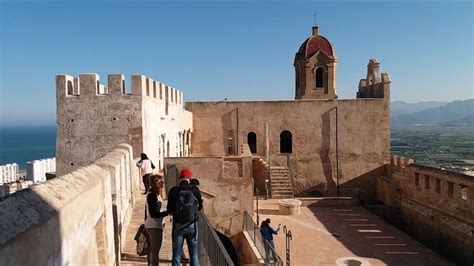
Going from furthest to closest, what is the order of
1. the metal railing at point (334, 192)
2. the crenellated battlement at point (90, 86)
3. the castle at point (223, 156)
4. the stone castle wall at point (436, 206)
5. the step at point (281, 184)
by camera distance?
the metal railing at point (334, 192) → the step at point (281, 184) → the stone castle wall at point (436, 206) → the crenellated battlement at point (90, 86) → the castle at point (223, 156)

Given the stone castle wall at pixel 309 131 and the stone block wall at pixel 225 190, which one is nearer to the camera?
the stone block wall at pixel 225 190

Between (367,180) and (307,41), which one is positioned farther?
(307,41)

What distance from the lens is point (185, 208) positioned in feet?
16.8

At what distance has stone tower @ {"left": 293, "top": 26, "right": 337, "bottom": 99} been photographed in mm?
26109

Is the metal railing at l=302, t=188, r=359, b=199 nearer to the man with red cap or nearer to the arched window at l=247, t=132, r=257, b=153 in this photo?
the arched window at l=247, t=132, r=257, b=153

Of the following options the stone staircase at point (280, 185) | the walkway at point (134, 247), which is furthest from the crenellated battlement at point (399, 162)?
the walkway at point (134, 247)

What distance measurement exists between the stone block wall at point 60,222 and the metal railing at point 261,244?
522 centimetres

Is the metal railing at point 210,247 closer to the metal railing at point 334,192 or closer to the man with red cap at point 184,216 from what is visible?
the man with red cap at point 184,216

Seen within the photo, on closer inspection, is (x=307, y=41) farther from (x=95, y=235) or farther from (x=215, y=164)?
(x=95, y=235)

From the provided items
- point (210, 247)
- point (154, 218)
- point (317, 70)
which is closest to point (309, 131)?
point (317, 70)

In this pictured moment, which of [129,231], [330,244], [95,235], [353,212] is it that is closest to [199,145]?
[353,212]

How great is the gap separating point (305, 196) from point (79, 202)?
21316 mm

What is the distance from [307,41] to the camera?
26.9m

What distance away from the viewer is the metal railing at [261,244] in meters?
9.97
